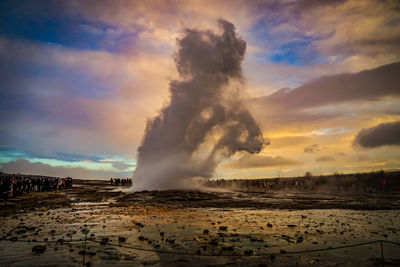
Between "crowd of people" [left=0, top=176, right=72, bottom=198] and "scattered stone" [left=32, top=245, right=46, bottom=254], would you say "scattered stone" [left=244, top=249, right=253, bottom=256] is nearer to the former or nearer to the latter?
"scattered stone" [left=32, top=245, right=46, bottom=254]

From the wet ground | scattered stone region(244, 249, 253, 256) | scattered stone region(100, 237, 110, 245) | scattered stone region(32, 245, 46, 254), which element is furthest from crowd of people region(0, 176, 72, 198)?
scattered stone region(244, 249, 253, 256)

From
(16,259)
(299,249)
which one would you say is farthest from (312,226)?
(16,259)

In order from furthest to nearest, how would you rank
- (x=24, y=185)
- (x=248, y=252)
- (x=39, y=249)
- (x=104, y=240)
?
1. (x=24, y=185)
2. (x=104, y=240)
3. (x=248, y=252)
4. (x=39, y=249)

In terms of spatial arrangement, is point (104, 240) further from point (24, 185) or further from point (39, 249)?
point (24, 185)

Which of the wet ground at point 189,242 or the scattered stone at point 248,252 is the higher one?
the scattered stone at point 248,252

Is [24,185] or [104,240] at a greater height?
[24,185]

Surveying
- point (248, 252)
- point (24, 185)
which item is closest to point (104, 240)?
point (248, 252)

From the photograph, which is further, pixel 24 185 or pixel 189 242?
pixel 24 185

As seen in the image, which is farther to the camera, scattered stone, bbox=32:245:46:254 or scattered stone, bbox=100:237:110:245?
scattered stone, bbox=100:237:110:245

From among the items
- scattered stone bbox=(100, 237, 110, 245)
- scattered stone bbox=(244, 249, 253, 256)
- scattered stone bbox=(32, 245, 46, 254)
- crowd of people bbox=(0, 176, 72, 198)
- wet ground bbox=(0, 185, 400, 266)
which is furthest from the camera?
crowd of people bbox=(0, 176, 72, 198)

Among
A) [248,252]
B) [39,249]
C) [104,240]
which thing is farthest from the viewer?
[104,240]

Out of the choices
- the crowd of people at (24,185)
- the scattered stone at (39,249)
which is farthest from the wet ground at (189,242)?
the crowd of people at (24,185)

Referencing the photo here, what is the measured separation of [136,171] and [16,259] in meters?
51.8

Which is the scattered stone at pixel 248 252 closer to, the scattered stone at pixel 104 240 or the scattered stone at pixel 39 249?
the scattered stone at pixel 104 240
